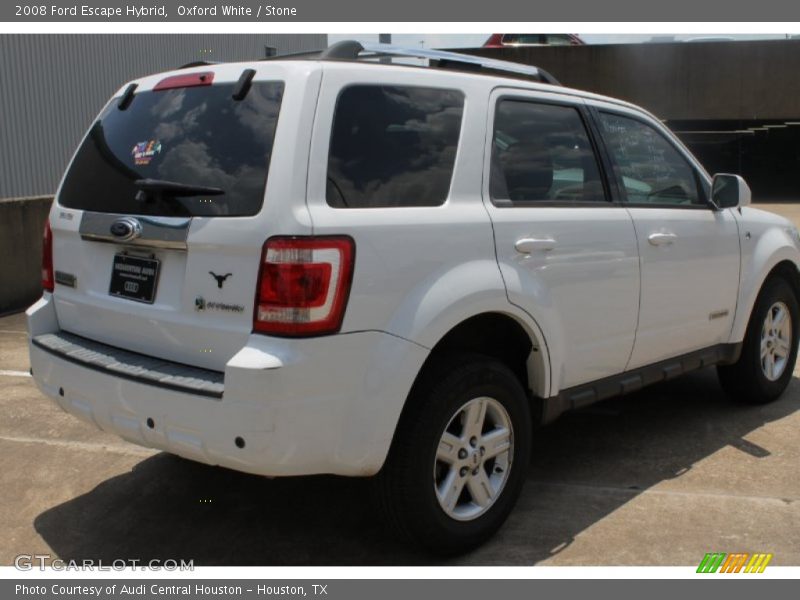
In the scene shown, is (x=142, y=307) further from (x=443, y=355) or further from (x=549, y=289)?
(x=549, y=289)

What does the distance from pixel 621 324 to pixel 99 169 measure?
2571 mm

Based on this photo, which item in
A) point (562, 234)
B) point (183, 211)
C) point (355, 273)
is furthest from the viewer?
point (562, 234)

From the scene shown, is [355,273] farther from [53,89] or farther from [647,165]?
[53,89]

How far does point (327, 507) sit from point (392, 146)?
70.7 inches

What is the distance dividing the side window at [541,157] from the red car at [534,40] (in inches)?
673

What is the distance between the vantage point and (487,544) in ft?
12.1

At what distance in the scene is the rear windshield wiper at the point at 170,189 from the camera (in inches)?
124

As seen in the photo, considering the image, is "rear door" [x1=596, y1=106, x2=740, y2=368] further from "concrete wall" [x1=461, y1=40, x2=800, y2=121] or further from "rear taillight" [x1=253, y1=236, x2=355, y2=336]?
"concrete wall" [x1=461, y1=40, x2=800, y2=121]

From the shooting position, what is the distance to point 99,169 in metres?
3.71

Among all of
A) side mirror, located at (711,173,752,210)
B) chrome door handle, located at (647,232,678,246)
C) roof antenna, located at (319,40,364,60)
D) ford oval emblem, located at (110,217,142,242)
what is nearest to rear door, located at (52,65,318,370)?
ford oval emblem, located at (110,217,142,242)

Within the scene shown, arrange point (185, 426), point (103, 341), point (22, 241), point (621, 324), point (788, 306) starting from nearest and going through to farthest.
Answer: point (185, 426) < point (103, 341) < point (621, 324) < point (788, 306) < point (22, 241)

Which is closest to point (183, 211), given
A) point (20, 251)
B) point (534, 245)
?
point (534, 245)

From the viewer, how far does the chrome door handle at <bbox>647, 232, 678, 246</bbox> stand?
173 inches

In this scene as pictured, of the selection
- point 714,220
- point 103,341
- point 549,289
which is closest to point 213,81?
point 103,341
